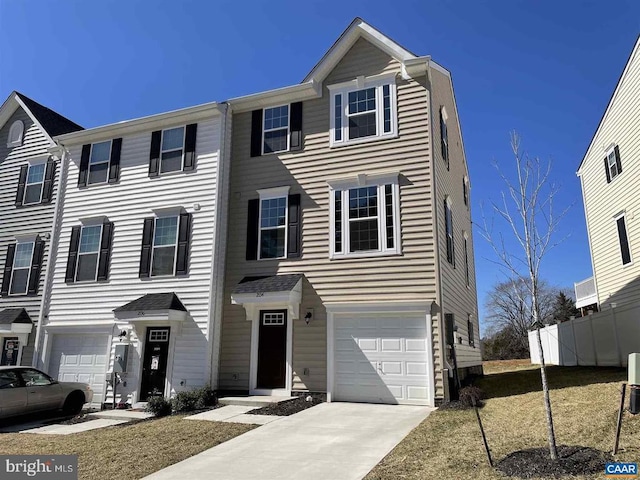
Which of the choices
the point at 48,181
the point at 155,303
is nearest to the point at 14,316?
the point at 48,181

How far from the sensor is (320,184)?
1360 centimetres

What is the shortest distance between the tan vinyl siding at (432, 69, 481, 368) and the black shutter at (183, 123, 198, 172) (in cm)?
750

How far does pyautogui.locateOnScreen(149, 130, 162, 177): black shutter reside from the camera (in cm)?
1549

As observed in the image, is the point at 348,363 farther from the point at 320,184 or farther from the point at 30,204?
the point at 30,204

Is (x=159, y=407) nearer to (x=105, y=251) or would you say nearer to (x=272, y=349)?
(x=272, y=349)

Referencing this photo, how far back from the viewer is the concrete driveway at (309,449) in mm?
6242

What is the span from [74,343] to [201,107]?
8.61 metres

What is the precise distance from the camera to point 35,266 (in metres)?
16.5

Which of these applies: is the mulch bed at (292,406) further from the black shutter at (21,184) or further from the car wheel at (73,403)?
the black shutter at (21,184)

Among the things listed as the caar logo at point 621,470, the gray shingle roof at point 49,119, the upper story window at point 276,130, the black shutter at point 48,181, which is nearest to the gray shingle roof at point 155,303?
the upper story window at point 276,130

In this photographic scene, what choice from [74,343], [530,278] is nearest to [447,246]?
[530,278]

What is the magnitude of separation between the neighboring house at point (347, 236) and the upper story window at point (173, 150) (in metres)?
1.41

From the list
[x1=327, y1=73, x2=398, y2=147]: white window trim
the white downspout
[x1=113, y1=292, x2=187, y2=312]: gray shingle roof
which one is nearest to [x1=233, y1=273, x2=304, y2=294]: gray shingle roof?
[x1=113, y1=292, x2=187, y2=312]: gray shingle roof

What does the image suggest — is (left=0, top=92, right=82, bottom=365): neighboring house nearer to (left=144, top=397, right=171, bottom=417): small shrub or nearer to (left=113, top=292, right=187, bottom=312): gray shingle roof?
(left=113, top=292, right=187, bottom=312): gray shingle roof
